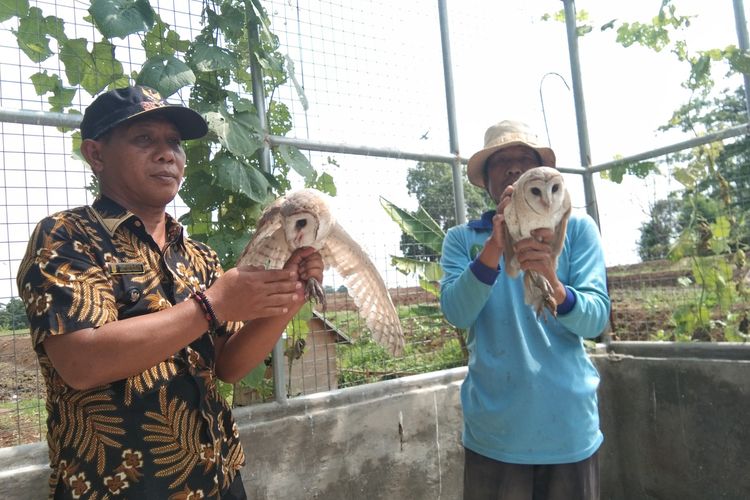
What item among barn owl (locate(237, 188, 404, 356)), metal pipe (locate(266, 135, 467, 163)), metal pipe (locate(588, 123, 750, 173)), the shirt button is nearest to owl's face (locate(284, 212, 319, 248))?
Answer: barn owl (locate(237, 188, 404, 356))

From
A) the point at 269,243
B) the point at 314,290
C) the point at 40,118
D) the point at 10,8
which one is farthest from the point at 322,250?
the point at 10,8

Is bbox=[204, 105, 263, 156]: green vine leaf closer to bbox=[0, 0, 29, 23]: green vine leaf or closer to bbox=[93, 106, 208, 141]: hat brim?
bbox=[93, 106, 208, 141]: hat brim

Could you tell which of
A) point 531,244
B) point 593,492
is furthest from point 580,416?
point 531,244

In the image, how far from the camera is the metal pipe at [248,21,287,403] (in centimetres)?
317

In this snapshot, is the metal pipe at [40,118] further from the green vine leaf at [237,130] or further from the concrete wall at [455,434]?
the concrete wall at [455,434]

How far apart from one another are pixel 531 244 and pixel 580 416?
3.15 feet

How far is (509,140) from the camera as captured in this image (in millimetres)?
2664

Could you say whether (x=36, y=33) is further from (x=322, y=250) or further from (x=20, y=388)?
(x=20, y=388)

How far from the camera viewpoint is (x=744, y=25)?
12.2 ft

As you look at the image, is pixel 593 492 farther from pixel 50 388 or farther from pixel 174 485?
pixel 50 388

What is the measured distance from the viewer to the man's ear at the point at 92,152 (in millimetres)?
1848

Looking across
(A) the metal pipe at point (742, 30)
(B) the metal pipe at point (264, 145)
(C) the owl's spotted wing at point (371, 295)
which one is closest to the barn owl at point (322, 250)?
(C) the owl's spotted wing at point (371, 295)

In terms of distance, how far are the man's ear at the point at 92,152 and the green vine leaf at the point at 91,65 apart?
122 centimetres

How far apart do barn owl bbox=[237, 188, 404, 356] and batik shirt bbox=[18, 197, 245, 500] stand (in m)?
0.43
